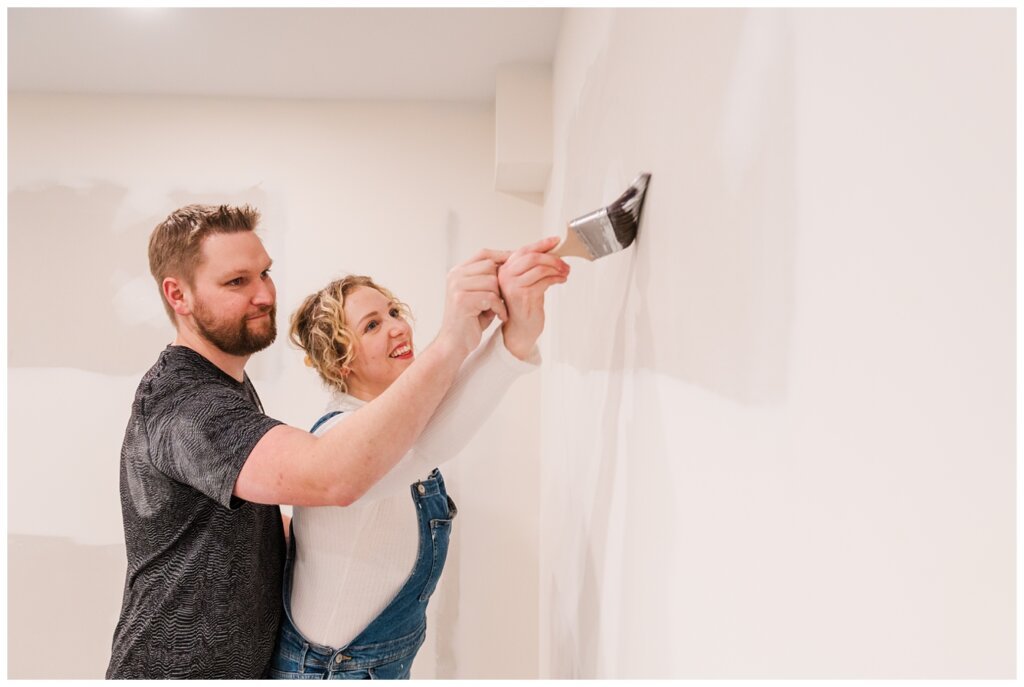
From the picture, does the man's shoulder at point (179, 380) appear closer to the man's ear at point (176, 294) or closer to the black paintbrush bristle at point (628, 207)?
the man's ear at point (176, 294)

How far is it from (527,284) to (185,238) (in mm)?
710

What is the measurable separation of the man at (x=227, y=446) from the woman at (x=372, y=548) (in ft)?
0.21

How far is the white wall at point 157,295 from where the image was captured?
8.93 ft

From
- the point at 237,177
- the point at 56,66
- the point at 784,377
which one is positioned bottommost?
the point at 784,377

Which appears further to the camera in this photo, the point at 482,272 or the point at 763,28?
the point at 482,272

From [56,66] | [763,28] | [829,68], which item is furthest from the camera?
[56,66]

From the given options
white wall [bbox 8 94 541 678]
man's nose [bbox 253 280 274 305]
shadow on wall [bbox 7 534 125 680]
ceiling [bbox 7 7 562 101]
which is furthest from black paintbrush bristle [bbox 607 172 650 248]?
shadow on wall [bbox 7 534 125 680]

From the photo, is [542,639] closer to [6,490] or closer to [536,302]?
[536,302]

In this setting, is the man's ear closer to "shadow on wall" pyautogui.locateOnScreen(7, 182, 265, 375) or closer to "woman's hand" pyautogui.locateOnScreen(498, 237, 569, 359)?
"woman's hand" pyautogui.locateOnScreen(498, 237, 569, 359)

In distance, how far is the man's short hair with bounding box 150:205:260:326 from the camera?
1321 mm

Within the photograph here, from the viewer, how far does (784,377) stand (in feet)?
1.67

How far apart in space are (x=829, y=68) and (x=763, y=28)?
5.3 inches

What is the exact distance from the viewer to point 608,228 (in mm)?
1000

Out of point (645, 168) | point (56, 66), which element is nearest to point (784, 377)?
point (645, 168)
